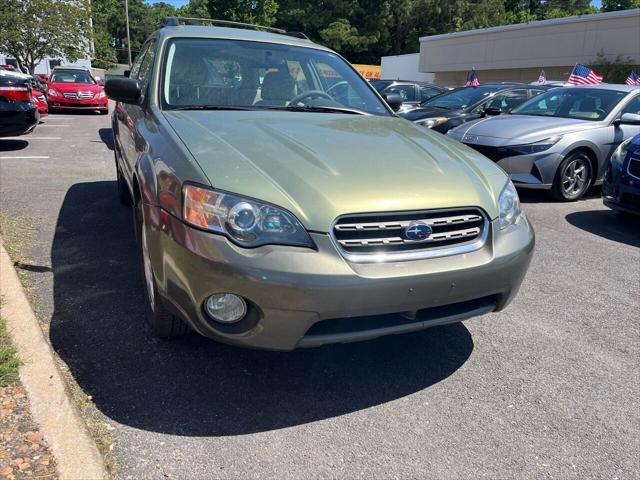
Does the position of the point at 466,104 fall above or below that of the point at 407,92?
below

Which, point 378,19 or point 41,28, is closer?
point 41,28

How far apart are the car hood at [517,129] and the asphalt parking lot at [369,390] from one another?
2.94 m

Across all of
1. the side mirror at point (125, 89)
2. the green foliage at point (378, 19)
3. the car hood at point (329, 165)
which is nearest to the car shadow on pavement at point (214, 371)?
the car hood at point (329, 165)

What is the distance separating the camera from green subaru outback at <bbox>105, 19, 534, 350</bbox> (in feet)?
7.27

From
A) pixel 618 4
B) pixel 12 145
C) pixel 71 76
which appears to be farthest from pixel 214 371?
pixel 618 4

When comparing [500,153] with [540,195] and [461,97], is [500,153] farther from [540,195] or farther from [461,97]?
[461,97]

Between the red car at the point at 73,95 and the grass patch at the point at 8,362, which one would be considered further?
the red car at the point at 73,95

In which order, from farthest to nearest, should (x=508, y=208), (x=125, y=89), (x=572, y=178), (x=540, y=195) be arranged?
(x=540, y=195) < (x=572, y=178) < (x=125, y=89) < (x=508, y=208)

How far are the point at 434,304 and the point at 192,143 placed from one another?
136cm

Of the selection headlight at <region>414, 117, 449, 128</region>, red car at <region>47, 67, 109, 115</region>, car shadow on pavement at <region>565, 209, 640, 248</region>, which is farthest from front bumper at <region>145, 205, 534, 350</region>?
red car at <region>47, 67, 109, 115</region>

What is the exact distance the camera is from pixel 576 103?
24.8 feet

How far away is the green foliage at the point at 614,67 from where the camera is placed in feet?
90.5

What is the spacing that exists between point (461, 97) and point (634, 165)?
5009 millimetres

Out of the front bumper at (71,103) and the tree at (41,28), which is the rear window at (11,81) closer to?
the front bumper at (71,103)
